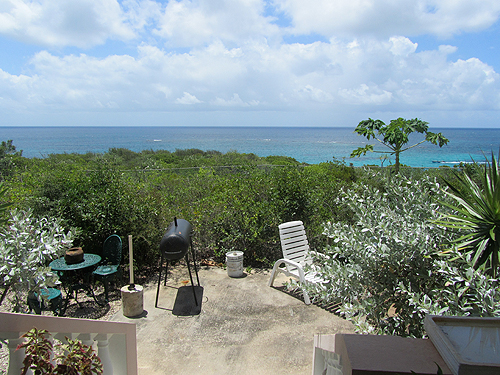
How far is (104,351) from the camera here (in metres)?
2.23

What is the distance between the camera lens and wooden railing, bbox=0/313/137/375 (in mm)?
1919

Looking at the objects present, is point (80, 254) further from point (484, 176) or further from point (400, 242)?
point (484, 176)

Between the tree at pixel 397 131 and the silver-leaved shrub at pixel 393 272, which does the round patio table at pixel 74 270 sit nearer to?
the silver-leaved shrub at pixel 393 272

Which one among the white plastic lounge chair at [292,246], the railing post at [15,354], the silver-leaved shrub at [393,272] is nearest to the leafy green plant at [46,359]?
the railing post at [15,354]

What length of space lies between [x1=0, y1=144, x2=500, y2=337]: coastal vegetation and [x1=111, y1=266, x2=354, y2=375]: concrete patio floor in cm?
71

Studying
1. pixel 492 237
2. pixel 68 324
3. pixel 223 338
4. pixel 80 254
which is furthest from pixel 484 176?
pixel 80 254

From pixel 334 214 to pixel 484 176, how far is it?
3.55 m

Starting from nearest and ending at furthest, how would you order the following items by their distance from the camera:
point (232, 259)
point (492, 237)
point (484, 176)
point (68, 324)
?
1. point (68, 324)
2. point (492, 237)
3. point (484, 176)
4. point (232, 259)

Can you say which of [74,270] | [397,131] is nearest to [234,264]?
[74,270]

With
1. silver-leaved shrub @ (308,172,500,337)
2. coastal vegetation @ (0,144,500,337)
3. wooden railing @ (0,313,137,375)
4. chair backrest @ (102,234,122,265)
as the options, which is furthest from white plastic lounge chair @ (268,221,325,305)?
wooden railing @ (0,313,137,375)

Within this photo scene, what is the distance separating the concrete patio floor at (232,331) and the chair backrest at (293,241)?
544mm

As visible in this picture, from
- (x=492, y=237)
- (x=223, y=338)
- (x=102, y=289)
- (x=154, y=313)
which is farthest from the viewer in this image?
(x=102, y=289)

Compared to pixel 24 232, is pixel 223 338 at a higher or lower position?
lower

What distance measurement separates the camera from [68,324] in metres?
2.03
